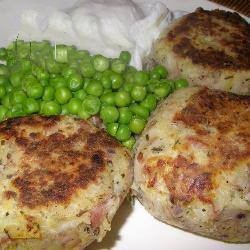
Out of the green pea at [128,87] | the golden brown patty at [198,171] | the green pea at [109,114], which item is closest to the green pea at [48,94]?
the green pea at [109,114]

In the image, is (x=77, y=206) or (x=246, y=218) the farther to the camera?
(x=246, y=218)

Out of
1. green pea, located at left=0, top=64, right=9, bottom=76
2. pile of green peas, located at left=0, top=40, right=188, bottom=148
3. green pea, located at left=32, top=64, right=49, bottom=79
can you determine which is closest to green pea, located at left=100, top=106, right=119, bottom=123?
pile of green peas, located at left=0, top=40, right=188, bottom=148

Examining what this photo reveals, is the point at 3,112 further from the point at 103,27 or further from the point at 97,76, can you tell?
the point at 103,27

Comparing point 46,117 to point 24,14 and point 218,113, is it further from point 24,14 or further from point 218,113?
point 24,14

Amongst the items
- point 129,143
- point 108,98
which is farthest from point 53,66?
point 129,143

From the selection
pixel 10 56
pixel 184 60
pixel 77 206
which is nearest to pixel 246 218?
pixel 77 206

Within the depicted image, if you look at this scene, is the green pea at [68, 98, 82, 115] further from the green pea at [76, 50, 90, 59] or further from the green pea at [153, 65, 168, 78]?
the green pea at [153, 65, 168, 78]
